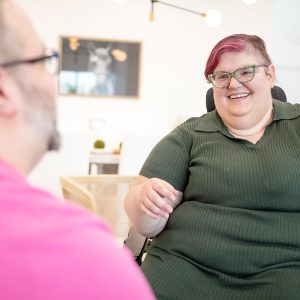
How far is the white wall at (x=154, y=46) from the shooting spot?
16.8 ft

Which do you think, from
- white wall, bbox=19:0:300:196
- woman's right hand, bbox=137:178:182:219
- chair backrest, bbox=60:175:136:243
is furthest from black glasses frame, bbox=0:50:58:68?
white wall, bbox=19:0:300:196

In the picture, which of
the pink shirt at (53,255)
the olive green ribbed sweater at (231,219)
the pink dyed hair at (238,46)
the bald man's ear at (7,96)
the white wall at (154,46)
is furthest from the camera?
the white wall at (154,46)

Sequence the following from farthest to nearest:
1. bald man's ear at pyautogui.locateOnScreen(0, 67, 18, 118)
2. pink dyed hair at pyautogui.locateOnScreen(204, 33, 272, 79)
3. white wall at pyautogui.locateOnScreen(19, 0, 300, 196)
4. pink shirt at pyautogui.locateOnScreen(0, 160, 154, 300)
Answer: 1. white wall at pyautogui.locateOnScreen(19, 0, 300, 196)
2. pink dyed hair at pyautogui.locateOnScreen(204, 33, 272, 79)
3. bald man's ear at pyautogui.locateOnScreen(0, 67, 18, 118)
4. pink shirt at pyautogui.locateOnScreen(0, 160, 154, 300)

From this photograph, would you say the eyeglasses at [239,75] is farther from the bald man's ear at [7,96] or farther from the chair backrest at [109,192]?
the bald man's ear at [7,96]

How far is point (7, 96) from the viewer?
55 centimetres

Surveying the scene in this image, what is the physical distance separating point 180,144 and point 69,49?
3908mm

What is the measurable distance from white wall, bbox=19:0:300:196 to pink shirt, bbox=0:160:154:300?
476 centimetres

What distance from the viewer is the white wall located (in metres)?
5.12

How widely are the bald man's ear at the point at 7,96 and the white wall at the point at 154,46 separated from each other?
468 centimetres

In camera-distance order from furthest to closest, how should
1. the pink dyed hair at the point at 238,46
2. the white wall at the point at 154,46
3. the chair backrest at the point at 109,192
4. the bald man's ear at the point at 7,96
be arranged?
the white wall at the point at 154,46 → the chair backrest at the point at 109,192 → the pink dyed hair at the point at 238,46 → the bald man's ear at the point at 7,96

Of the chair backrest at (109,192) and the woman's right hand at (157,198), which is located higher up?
the woman's right hand at (157,198)

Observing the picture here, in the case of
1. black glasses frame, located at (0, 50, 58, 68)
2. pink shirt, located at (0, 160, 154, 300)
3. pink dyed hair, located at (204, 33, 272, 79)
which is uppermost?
pink dyed hair, located at (204, 33, 272, 79)

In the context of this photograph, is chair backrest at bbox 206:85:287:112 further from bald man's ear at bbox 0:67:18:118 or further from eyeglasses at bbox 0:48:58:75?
bald man's ear at bbox 0:67:18:118

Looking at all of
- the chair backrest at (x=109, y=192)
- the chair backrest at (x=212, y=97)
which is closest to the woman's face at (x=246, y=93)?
the chair backrest at (x=212, y=97)
